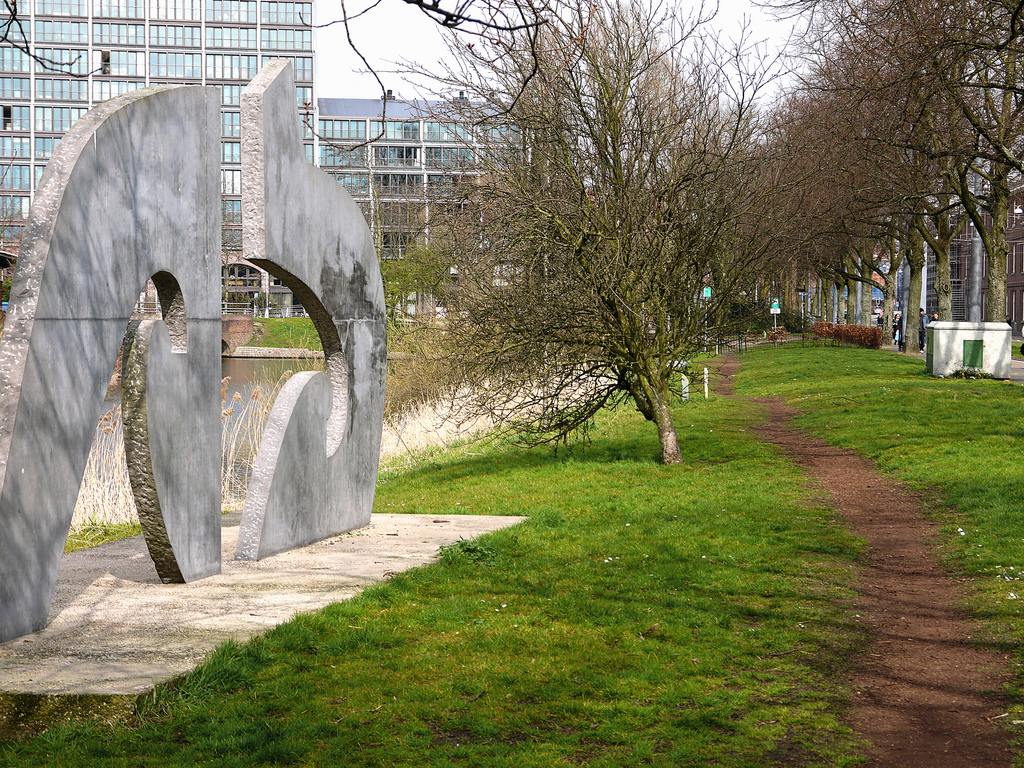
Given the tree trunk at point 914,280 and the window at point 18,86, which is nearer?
the tree trunk at point 914,280

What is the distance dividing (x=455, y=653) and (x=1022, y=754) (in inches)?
116

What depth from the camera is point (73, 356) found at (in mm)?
6234

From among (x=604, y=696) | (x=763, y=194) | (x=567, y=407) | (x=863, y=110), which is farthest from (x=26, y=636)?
(x=863, y=110)

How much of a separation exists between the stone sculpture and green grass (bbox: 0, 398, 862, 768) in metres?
1.38

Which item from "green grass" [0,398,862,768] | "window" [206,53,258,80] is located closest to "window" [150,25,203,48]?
"window" [206,53,258,80]

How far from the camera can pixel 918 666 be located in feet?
20.0

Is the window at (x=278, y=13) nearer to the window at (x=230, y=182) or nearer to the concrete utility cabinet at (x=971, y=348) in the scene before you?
the window at (x=230, y=182)

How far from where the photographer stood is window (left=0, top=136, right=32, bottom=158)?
9225 cm

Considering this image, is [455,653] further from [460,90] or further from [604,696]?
[460,90]

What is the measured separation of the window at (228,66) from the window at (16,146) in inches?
656

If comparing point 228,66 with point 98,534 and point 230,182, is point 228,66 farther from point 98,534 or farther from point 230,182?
point 98,534

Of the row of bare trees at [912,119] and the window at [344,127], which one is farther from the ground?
the window at [344,127]

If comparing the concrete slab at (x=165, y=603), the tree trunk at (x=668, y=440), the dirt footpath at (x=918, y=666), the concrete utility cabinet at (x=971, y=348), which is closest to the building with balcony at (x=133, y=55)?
the concrete utility cabinet at (x=971, y=348)

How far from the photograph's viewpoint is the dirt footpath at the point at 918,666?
193 inches
